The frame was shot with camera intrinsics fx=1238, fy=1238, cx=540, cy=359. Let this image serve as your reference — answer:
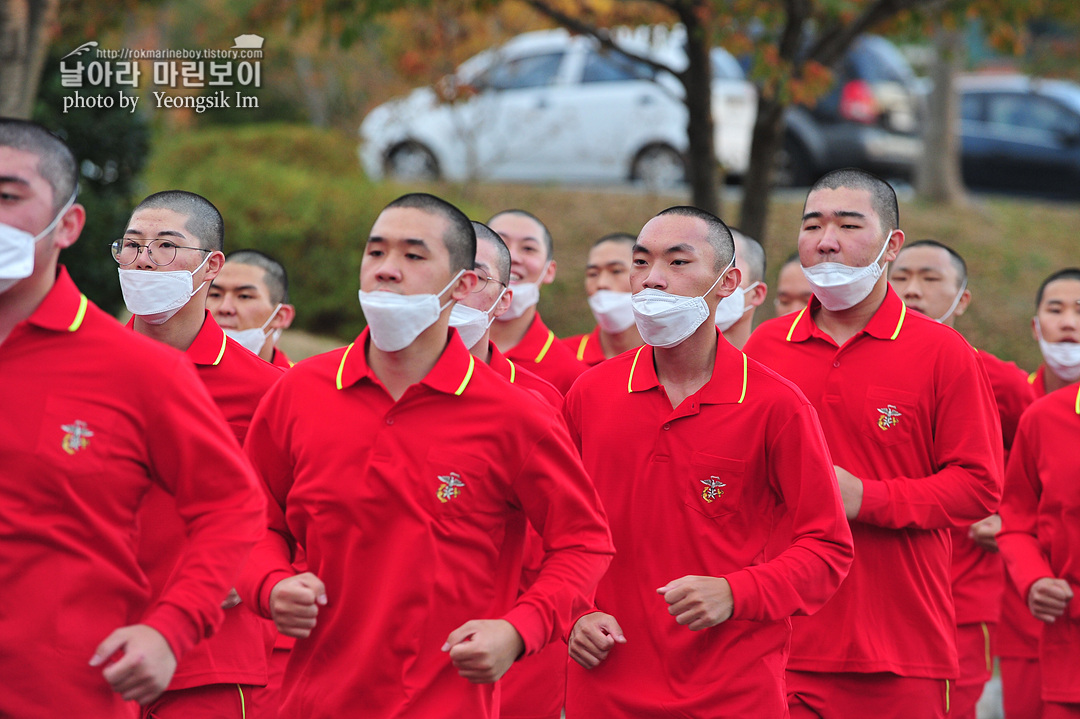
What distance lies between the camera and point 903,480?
4699mm

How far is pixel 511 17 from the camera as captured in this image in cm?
1524

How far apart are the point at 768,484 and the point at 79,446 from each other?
2.25 metres

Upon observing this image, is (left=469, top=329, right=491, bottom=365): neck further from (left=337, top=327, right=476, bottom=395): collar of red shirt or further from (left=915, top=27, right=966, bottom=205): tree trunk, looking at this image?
(left=915, top=27, right=966, bottom=205): tree trunk

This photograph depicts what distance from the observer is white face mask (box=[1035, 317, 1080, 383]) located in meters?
6.67

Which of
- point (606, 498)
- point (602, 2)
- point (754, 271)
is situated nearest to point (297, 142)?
point (602, 2)

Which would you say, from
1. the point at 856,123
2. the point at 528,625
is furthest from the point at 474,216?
the point at 528,625

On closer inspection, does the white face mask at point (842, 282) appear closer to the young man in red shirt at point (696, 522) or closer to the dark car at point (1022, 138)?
the young man in red shirt at point (696, 522)

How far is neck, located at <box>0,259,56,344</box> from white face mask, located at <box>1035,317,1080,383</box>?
5293mm

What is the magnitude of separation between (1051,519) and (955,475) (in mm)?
1022

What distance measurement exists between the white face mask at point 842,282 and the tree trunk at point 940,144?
44.7 feet

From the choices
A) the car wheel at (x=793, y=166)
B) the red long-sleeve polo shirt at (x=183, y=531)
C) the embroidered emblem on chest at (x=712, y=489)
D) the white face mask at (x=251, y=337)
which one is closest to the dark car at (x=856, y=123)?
the car wheel at (x=793, y=166)

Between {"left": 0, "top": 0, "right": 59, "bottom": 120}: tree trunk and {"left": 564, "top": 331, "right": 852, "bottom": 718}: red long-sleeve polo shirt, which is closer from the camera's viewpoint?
{"left": 564, "top": 331, "right": 852, "bottom": 718}: red long-sleeve polo shirt

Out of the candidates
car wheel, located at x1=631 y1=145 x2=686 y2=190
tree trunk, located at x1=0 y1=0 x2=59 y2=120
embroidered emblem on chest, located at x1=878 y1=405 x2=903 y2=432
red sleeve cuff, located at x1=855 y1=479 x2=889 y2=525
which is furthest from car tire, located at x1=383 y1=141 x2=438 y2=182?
red sleeve cuff, located at x1=855 y1=479 x2=889 y2=525

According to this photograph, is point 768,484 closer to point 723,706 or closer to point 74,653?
point 723,706
